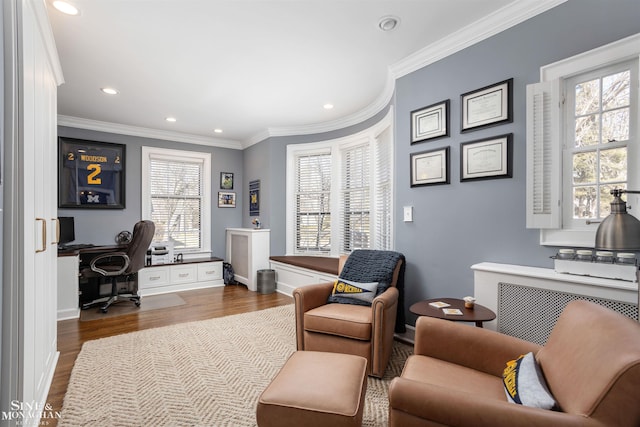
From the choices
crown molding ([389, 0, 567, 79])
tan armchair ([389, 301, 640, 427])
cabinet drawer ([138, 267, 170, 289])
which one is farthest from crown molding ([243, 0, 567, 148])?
cabinet drawer ([138, 267, 170, 289])

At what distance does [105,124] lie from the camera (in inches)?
189

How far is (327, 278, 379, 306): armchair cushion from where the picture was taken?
8.55 feet

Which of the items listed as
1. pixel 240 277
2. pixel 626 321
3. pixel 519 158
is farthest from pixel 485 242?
pixel 240 277

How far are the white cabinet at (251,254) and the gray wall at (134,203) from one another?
582 millimetres

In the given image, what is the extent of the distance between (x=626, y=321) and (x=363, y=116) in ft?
12.1

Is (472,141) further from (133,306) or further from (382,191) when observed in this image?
(133,306)

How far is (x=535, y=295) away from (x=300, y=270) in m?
3.02

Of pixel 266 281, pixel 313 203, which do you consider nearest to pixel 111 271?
pixel 266 281

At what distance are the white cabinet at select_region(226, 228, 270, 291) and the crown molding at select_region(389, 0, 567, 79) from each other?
317 cm

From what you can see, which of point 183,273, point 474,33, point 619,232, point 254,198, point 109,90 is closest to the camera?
point 619,232

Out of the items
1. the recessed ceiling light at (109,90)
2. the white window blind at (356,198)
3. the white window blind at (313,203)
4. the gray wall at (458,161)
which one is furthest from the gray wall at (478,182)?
the recessed ceiling light at (109,90)

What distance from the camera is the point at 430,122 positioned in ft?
9.09

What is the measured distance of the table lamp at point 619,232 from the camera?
1343 millimetres

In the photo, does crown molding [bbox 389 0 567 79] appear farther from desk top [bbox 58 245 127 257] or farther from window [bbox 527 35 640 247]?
desk top [bbox 58 245 127 257]
